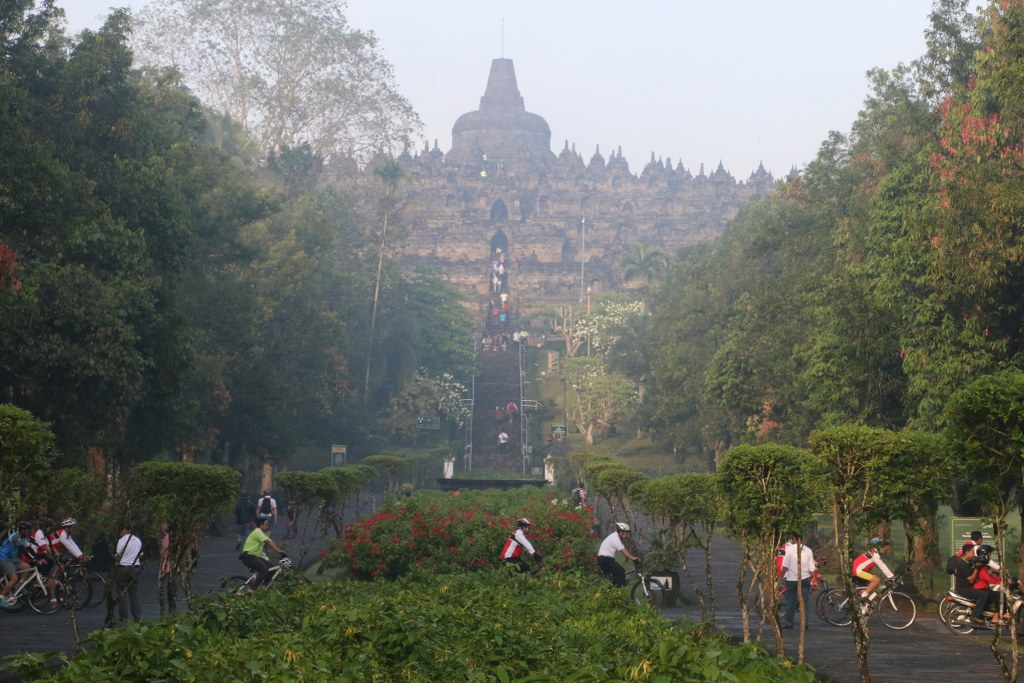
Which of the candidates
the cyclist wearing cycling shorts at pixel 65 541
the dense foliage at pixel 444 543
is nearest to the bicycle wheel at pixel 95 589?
the cyclist wearing cycling shorts at pixel 65 541

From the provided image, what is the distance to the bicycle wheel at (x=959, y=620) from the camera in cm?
1545

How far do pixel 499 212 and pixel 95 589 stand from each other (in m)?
78.6

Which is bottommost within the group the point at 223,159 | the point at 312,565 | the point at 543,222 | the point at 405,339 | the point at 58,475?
the point at 312,565

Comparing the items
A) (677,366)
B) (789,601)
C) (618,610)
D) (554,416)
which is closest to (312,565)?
(789,601)

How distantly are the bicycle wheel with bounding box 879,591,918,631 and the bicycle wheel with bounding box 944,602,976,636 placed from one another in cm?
69

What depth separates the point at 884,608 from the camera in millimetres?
17734

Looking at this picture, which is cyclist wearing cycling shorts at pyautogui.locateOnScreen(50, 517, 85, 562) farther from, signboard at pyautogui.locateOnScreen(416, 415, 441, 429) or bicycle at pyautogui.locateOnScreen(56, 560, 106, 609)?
signboard at pyautogui.locateOnScreen(416, 415, 441, 429)

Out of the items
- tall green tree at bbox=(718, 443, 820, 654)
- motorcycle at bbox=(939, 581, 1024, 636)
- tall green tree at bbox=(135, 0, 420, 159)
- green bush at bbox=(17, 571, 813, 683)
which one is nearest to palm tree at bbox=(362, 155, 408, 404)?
tall green tree at bbox=(135, 0, 420, 159)

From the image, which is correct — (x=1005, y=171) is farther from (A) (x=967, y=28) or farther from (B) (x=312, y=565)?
(B) (x=312, y=565)

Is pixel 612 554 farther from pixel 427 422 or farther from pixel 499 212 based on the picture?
pixel 499 212

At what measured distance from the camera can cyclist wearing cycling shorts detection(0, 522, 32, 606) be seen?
16266mm

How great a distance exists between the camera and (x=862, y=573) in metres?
16.7

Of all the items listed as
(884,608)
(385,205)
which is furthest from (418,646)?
(385,205)

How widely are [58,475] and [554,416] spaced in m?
52.7
